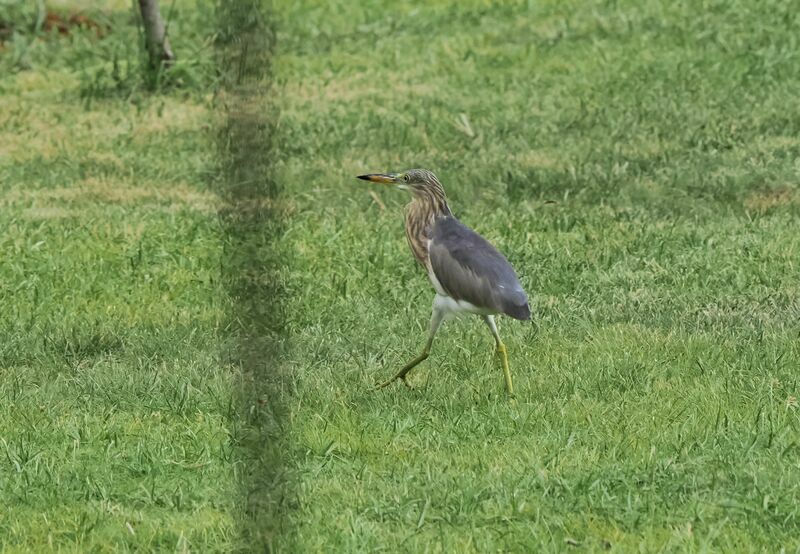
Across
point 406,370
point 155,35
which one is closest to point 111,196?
point 155,35

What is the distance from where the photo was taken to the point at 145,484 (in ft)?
17.7

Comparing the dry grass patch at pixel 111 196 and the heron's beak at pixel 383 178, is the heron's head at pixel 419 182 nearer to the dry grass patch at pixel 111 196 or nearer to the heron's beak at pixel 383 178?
the heron's beak at pixel 383 178

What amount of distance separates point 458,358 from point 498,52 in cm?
885

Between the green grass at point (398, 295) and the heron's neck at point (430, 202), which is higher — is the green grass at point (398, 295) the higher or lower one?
the lower one

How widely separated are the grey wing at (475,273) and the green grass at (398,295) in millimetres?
397

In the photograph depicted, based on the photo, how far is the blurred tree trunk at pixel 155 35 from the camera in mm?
13867

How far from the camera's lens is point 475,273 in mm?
6211

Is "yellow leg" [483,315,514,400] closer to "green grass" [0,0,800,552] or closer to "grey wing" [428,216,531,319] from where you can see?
"green grass" [0,0,800,552]

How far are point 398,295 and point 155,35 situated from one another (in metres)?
6.47

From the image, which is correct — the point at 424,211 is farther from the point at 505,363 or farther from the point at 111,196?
the point at 111,196

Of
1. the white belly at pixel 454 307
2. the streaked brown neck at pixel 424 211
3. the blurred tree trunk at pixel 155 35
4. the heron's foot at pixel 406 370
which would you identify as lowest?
the blurred tree trunk at pixel 155 35

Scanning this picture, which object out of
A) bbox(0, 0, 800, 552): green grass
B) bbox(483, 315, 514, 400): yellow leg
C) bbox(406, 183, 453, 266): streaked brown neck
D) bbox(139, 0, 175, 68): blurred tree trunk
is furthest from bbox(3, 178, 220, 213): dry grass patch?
bbox(483, 315, 514, 400): yellow leg

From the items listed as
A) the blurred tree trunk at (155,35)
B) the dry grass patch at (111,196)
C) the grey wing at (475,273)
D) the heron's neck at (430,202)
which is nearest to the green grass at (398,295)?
the dry grass patch at (111,196)

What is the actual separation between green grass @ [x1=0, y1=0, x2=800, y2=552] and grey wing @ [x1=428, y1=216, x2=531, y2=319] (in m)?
0.40
